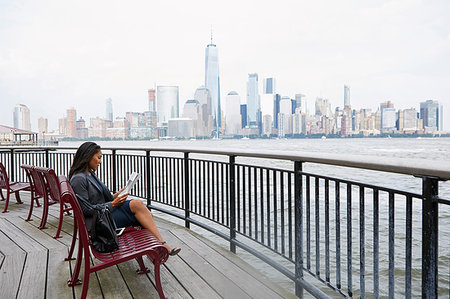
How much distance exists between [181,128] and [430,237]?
79.8 meters

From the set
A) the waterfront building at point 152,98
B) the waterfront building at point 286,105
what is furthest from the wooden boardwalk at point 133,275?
the waterfront building at point 152,98

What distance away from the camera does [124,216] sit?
3082mm

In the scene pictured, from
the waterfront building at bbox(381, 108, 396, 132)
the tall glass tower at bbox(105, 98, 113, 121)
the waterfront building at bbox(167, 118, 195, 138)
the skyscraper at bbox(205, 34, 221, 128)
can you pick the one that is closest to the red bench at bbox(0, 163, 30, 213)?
the waterfront building at bbox(167, 118, 195, 138)

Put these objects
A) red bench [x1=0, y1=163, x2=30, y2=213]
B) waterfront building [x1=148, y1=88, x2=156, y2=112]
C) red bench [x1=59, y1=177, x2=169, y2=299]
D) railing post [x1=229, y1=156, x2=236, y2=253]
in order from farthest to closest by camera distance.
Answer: waterfront building [x1=148, y1=88, x2=156, y2=112] < red bench [x1=0, y1=163, x2=30, y2=213] < railing post [x1=229, y1=156, x2=236, y2=253] < red bench [x1=59, y1=177, x2=169, y2=299]

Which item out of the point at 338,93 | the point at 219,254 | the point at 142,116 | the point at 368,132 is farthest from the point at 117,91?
the point at 219,254

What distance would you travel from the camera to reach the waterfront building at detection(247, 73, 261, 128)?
91700mm

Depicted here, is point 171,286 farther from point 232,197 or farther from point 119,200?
point 232,197

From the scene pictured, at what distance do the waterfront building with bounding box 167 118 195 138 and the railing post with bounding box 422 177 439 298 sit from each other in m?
77.6

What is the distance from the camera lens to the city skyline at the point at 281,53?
98.0 meters

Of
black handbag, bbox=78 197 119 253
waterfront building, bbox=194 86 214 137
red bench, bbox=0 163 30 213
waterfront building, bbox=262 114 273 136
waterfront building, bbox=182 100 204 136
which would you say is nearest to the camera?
black handbag, bbox=78 197 119 253

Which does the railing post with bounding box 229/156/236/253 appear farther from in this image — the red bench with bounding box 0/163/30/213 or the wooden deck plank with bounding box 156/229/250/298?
the red bench with bounding box 0/163/30/213

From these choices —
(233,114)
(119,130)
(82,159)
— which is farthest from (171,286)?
(233,114)

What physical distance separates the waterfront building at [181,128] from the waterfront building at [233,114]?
366 inches

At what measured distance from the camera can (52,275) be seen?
2900 mm
